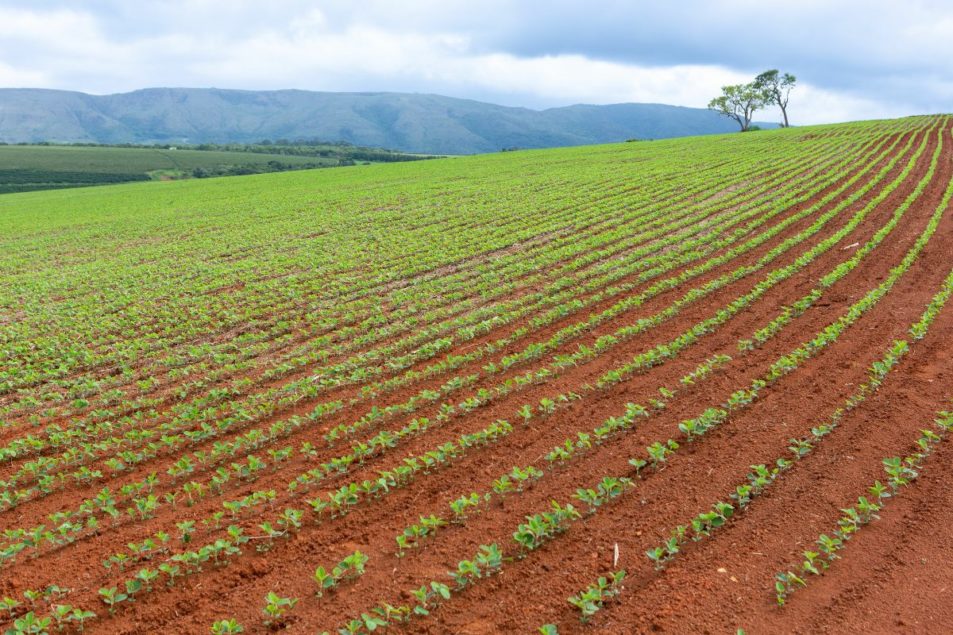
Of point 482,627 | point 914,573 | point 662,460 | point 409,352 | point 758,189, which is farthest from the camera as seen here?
point 758,189

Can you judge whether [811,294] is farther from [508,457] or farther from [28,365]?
[28,365]

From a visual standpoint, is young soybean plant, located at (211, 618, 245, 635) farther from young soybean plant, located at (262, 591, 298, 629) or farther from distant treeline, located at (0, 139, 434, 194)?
distant treeline, located at (0, 139, 434, 194)

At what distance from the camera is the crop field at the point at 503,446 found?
185 inches

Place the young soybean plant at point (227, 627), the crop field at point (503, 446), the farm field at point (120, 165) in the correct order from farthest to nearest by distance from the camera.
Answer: the farm field at point (120, 165) → the crop field at point (503, 446) → the young soybean plant at point (227, 627)

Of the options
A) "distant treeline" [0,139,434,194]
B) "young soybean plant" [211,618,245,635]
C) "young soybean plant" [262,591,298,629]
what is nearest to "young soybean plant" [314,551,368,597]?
"young soybean plant" [262,591,298,629]

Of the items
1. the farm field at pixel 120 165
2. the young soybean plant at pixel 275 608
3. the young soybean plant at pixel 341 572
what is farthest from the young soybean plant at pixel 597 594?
the farm field at pixel 120 165

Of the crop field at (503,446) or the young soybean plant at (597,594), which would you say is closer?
the young soybean plant at (597,594)

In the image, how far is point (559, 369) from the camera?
30.0 ft

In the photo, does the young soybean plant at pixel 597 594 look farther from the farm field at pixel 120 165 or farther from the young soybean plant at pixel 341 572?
the farm field at pixel 120 165

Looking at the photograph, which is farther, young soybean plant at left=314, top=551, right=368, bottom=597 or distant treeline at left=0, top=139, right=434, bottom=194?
distant treeline at left=0, top=139, right=434, bottom=194

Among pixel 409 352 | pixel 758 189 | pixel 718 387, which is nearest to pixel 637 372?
pixel 718 387

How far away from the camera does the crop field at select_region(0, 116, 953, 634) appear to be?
469cm

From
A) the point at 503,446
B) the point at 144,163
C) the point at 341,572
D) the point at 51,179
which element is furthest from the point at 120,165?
the point at 341,572

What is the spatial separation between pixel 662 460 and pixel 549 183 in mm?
33831
